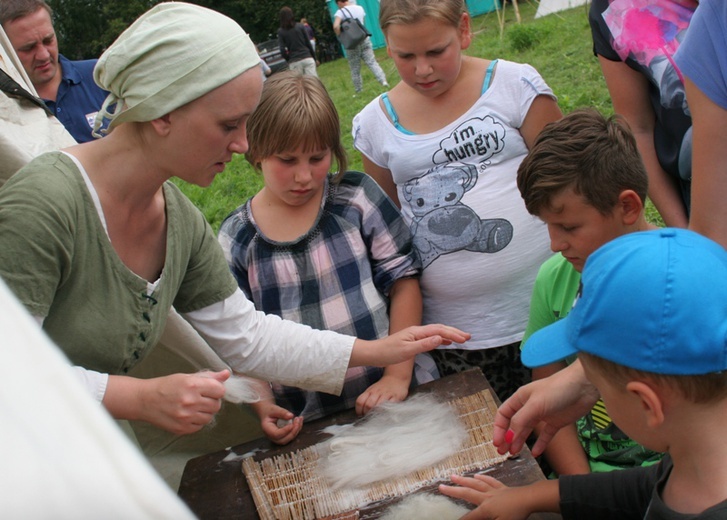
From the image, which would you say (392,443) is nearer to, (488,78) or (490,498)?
(490,498)

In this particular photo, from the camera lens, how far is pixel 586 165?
2092 mm

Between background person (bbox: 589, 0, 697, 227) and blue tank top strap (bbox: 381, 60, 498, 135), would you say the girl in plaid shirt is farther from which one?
background person (bbox: 589, 0, 697, 227)

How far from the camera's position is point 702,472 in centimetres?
132

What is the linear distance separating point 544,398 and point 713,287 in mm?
665

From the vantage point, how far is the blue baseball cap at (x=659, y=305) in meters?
1.24

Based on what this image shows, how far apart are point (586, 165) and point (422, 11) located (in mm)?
816

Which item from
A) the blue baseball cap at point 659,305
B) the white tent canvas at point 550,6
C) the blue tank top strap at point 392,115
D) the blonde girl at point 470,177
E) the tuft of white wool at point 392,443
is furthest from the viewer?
the white tent canvas at point 550,6

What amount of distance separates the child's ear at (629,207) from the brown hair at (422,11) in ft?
2.93

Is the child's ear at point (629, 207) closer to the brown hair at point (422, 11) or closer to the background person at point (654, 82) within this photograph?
the background person at point (654, 82)

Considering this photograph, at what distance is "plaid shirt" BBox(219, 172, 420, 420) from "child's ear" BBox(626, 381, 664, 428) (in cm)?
126

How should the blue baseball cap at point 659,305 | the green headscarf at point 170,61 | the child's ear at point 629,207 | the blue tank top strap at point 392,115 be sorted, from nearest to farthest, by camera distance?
the blue baseball cap at point 659,305, the green headscarf at point 170,61, the child's ear at point 629,207, the blue tank top strap at point 392,115

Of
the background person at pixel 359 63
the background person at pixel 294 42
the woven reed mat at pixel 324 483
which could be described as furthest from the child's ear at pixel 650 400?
the background person at pixel 294 42

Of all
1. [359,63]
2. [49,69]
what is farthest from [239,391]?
[359,63]

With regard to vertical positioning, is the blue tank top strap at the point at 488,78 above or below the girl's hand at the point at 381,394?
above
